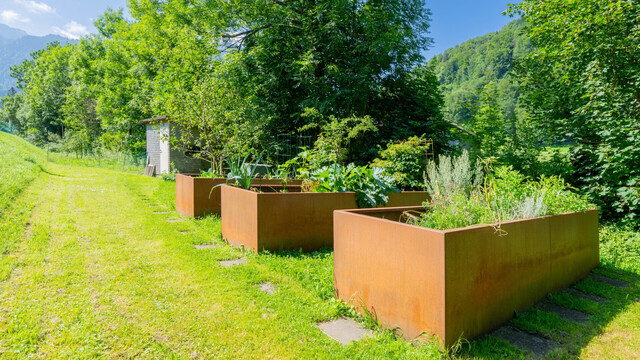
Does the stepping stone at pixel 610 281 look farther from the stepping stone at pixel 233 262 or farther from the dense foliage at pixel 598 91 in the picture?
the stepping stone at pixel 233 262

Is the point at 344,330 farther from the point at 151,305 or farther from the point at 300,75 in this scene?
the point at 300,75

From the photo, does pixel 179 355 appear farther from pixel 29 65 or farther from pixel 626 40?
pixel 29 65

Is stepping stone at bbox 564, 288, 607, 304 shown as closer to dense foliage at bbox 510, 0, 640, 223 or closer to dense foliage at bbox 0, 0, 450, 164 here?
dense foliage at bbox 510, 0, 640, 223

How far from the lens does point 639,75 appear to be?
4.97 meters

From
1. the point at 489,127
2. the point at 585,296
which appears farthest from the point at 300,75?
the point at 585,296

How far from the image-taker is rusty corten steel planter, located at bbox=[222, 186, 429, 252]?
4102mm

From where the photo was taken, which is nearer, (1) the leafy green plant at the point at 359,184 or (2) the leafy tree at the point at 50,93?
(1) the leafy green plant at the point at 359,184

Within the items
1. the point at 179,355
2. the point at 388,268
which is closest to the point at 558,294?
the point at 388,268

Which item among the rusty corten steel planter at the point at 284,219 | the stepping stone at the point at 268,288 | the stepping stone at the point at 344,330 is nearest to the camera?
the stepping stone at the point at 344,330

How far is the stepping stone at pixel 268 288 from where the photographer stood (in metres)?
3.03

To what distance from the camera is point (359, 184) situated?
4.76 meters

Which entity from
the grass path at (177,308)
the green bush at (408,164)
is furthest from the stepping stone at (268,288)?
the green bush at (408,164)

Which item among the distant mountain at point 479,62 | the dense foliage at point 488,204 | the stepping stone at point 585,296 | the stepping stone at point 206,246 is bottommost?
the stepping stone at point 585,296

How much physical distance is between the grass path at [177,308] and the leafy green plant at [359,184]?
0.99 m
